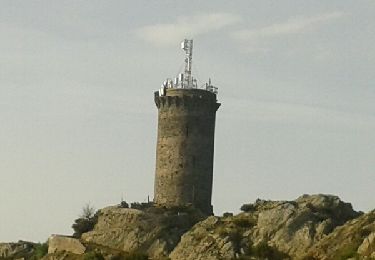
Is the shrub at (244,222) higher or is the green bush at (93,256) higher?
the shrub at (244,222)

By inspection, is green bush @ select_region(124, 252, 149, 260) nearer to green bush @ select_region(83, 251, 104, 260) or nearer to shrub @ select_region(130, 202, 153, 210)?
green bush @ select_region(83, 251, 104, 260)

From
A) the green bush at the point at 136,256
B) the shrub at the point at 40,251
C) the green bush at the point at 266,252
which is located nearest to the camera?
the green bush at the point at 266,252

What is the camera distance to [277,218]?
216ft

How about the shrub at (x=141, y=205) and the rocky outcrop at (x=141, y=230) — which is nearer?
the rocky outcrop at (x=141, y=230)

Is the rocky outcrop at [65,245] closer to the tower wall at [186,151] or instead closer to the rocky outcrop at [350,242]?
the tower wall at [186,151]

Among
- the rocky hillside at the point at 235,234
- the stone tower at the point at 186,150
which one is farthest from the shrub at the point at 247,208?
the stone tower at the point at 186,150

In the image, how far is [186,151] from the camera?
8406cm

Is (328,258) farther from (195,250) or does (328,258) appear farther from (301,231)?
(195,250)

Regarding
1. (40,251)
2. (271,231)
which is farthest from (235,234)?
(40,251)

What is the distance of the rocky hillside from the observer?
5959cm

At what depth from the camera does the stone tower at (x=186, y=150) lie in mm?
83938

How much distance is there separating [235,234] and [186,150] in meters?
19.8

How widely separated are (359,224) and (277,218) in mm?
8246

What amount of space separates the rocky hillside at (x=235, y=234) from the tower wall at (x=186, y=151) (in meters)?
6.21
